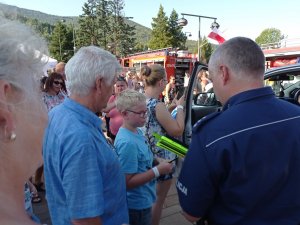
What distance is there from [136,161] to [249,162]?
2.99ft

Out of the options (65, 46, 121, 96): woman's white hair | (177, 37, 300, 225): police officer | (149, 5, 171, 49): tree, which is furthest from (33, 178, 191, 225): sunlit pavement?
(149, 5, 171, 49): tree

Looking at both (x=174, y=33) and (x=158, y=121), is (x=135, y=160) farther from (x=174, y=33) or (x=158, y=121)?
(x=174, y=33)

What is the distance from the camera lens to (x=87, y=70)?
5.76 feet

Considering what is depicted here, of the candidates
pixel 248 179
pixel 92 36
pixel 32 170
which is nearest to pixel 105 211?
pixel 248 179

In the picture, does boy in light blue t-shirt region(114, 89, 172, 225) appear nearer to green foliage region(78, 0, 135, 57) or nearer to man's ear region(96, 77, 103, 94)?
man's ear region(96, 77, 103, 94)

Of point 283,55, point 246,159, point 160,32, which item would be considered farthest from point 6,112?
point 160,32

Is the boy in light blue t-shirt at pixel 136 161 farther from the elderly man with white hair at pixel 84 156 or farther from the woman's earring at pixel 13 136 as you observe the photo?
the woman's earring at pixel 13 136

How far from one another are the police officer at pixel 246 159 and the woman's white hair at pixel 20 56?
972 mm

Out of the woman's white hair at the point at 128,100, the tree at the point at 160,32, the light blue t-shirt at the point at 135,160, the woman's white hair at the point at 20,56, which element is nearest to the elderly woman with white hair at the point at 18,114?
the woman's white hair at the point at 20,56

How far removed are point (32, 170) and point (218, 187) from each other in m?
1.03

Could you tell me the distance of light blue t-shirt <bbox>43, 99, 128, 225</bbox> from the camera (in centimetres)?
159

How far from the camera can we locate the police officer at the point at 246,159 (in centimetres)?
156

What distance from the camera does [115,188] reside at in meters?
1.76

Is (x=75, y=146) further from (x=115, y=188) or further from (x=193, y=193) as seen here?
(x=193, y=193)
